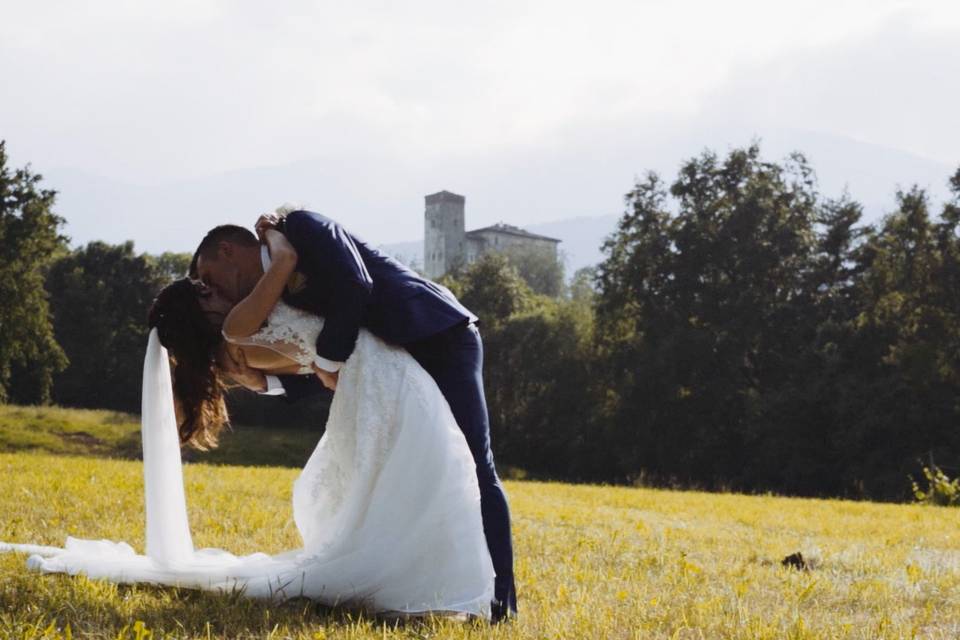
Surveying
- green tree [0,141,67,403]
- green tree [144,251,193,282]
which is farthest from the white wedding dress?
green tree [144,251,193,282]

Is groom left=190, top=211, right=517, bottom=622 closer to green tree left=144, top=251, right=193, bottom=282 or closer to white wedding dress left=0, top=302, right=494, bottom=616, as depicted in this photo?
white wedding dress left=0, top=302, right=494, bottom=616

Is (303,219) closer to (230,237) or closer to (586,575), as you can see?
(230,237)

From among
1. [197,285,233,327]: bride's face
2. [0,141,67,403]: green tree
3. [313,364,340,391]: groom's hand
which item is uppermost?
[0,141,67,403]: green tree

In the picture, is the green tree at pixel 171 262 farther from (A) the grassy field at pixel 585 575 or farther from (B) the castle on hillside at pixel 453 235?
(B) the castle on hillside at pixel 453 235

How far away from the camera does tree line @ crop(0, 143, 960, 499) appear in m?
36.3

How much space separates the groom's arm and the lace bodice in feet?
0.28

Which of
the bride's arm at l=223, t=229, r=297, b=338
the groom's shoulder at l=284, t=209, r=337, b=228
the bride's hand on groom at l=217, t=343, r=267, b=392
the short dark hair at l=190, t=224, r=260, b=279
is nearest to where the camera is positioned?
the bride's arm at l=223, t=229, r=297, b=338

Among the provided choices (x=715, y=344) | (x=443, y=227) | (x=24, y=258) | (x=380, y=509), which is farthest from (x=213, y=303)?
(x=443, y=227)

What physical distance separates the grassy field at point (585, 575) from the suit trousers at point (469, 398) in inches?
19.4

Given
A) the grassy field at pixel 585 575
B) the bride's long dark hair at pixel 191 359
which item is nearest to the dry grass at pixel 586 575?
the grassy field at pixel 585 575

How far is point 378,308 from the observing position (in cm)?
481

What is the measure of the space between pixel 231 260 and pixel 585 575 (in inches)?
109

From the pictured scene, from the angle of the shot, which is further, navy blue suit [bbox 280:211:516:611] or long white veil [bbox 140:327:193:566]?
long white veil [bbox 140:327:193:566]

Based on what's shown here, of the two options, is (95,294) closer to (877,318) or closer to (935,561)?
(877,318)
